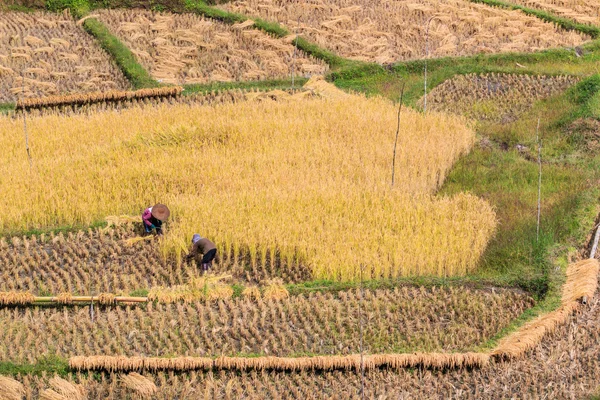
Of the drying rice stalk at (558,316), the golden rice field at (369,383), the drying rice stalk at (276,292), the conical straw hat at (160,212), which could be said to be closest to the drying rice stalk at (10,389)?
the golden rice field at (369,383)

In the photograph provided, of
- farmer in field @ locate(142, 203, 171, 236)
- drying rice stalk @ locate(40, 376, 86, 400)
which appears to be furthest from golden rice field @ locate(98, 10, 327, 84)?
drying rice stalk @ locate(40, 376, 86, 400)

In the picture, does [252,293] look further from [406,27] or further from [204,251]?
[406,27]

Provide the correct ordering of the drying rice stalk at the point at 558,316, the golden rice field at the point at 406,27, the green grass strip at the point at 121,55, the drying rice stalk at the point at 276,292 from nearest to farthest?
the drying rice stalk at the point at 558,316
the drying rice stalk at the point at 276,292
the green grass strip at the point at 121,55
the golden rice field at the point at 406,27

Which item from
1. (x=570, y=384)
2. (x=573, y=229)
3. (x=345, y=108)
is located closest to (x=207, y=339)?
(x=570, y=384)

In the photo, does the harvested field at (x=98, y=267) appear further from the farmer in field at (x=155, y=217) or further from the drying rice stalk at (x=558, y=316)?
the drying rice stalk at (x=558, y=316)

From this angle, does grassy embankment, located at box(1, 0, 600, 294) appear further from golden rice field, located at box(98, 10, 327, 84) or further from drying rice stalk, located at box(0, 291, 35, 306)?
drying rice stalk, located at box(0, 291, 35, 306)

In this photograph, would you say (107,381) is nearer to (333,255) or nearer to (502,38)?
(333,255)

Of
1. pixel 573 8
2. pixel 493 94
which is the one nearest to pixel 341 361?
pixel 493 94
